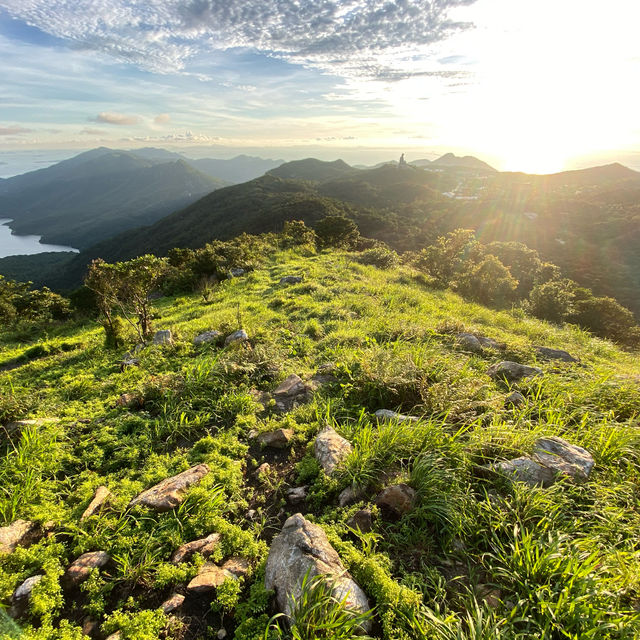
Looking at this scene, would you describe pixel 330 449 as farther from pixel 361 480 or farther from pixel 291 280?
pixel 291 280

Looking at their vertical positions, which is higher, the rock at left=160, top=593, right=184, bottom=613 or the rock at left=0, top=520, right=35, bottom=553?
the rock at left=0, top=520, right=35, bottom=553

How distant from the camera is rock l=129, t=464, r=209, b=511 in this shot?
3.58 meters

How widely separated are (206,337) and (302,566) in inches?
252

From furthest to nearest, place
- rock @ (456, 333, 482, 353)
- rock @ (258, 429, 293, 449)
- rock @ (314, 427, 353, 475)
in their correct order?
rock @ (456, 333, 482, 353) < rock @ (258, 429, 293, 449) < rock @ (314, 427, 353, 475)

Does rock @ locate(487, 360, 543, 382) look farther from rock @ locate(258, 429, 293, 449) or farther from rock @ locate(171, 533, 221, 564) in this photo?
rock @ locate(171, 533, 221, 564)

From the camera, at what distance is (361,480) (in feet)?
12.8

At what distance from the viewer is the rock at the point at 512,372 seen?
6440 millimetres

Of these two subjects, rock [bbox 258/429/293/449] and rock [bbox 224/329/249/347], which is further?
rock [bbox 224/329/249/347]

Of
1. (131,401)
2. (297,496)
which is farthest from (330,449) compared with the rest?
(131,401)

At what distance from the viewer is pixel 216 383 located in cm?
609

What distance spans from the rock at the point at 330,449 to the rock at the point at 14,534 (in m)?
3.27

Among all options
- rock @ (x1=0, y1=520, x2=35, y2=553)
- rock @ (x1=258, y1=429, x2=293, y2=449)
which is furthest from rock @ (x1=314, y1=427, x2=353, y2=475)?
rock @ (x1=0, y1=520, x2=35, y2=553)

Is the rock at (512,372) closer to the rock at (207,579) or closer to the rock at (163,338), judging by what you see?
the rock at (207,579)

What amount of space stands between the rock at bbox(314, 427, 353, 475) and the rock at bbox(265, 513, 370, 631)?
2.97ft
